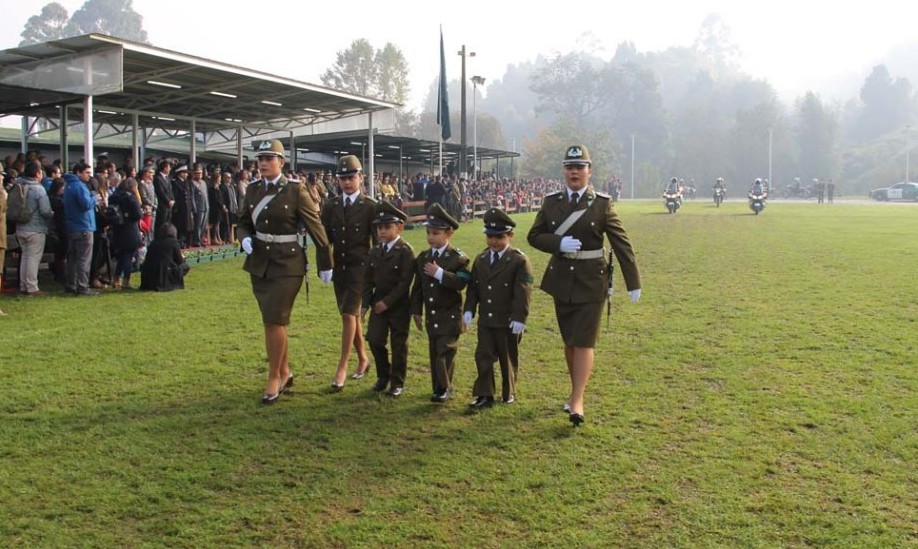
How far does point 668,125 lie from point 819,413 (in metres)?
117

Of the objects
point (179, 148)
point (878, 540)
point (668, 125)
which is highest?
point (668, 125)

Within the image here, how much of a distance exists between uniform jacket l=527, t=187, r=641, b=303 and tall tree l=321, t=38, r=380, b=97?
92852mm

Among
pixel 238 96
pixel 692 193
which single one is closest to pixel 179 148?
pixel 238 96

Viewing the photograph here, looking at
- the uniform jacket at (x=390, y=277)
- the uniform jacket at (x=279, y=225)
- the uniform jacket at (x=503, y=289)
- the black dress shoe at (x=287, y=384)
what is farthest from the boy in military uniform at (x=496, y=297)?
the black dress shoe at (x=287, y=384)

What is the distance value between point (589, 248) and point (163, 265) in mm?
8206

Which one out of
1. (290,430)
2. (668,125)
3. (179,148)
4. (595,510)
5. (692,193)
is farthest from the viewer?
(668,125)

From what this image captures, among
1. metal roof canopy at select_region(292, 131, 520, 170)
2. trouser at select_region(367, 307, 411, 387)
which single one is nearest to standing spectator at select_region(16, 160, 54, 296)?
trouser at select_region(367, 307, 411, 387)

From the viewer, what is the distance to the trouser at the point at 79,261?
11.6 meters

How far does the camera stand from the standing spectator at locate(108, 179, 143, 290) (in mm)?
12219

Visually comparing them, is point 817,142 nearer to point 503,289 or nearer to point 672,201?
point 672,201

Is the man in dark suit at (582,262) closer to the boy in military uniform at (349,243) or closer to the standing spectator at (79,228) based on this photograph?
the boy in military uniform at (349,243)

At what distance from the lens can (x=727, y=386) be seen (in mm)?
6914

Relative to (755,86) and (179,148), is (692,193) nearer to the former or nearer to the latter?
(179,148)

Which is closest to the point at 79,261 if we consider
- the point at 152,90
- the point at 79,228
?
the point at 79,228
